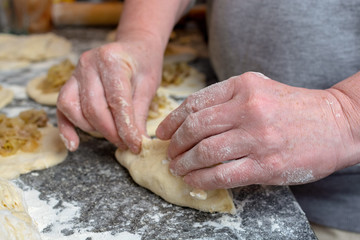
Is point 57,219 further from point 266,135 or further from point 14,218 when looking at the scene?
point 266,135

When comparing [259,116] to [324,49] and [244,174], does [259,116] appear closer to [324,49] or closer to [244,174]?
[244,174]

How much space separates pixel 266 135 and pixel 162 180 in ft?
1.27

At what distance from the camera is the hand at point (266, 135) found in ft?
3.21

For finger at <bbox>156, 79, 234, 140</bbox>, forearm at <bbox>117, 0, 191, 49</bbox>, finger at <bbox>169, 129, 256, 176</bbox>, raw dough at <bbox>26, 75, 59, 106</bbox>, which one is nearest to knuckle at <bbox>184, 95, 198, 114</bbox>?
finger at <bbox>156, 79, 234, 140</bbox>

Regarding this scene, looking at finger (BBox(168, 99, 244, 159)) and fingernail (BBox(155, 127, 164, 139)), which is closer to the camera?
finger (BBox(168, 99, 244, 159))

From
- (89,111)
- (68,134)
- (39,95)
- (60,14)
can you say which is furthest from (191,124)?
(60,14)

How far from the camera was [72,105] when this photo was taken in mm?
1343

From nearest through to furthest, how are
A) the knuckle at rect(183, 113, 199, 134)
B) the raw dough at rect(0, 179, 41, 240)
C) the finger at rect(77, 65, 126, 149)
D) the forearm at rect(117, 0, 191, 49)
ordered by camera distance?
1. the raw dough at rect(0, 179, 41, 240)
2. the knuckle at rect(183, 113, 199, 134)
3. the finger at rect(77, 65, 126, 149)
4. the forearm at rect(117, 0, 191, 49)

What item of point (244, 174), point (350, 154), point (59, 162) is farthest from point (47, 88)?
point (350, 154)

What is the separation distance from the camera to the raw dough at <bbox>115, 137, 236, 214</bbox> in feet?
3.74

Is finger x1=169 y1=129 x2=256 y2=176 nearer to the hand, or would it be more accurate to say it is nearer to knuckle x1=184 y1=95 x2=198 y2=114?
the hand

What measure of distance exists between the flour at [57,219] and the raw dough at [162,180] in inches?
7.1

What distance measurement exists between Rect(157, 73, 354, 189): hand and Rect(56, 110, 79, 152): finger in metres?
0.49

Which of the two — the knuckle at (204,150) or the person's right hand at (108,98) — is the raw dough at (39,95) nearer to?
the person's right hand at (108,98)
